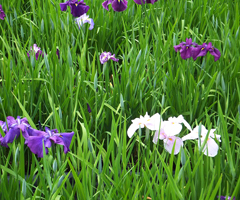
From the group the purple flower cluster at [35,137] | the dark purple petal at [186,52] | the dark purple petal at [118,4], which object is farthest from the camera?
the dark purple petal at [118,4]

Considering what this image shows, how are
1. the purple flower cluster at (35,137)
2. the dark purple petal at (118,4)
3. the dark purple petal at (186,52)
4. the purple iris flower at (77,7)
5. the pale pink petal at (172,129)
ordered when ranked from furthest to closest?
the dark purple petal at (118,4)
the purple iris flower at (77,7)
the dark purple petal at (186,52)
the pale pink petal at (172,129)
the purple flower cluster at (35,137)

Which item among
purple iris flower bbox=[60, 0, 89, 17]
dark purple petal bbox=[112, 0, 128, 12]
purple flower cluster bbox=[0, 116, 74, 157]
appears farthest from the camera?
dark purple petal bbox=[112, 0, 128, 12]

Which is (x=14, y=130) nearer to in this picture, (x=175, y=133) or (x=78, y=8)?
(x=175, y=133)

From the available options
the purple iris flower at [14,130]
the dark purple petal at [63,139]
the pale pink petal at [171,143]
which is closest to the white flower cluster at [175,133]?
the pale pink petal at [171,143]

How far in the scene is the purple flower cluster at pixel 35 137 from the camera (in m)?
1.02

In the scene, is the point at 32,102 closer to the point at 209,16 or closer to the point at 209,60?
the point at 209,60

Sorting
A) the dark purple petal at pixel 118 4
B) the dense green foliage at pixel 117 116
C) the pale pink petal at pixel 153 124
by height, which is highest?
the dark purple petal at pixel 118 4

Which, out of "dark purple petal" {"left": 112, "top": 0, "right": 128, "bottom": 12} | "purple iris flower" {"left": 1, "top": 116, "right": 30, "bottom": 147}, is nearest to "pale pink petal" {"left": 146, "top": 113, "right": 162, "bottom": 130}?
"purple iris flower" {"left": 1, "top": 116, "right": 30, "bottom": 147}

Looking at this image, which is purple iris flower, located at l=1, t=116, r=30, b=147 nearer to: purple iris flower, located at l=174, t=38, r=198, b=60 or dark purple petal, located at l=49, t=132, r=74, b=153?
dark purple petal, located at l=49, t=132, r=74, b=153

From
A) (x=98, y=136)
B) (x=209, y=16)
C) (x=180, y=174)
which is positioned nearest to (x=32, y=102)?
(x=98, y=136)

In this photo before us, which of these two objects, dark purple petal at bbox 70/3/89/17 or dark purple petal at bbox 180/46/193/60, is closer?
dark purple petal at bbox 180/46/193/60

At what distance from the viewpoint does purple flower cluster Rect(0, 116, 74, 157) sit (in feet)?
3.35

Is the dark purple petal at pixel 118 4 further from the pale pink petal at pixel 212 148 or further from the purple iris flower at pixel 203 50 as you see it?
the pale pink petal at pixel 212 148

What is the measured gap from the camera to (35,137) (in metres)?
1.03
